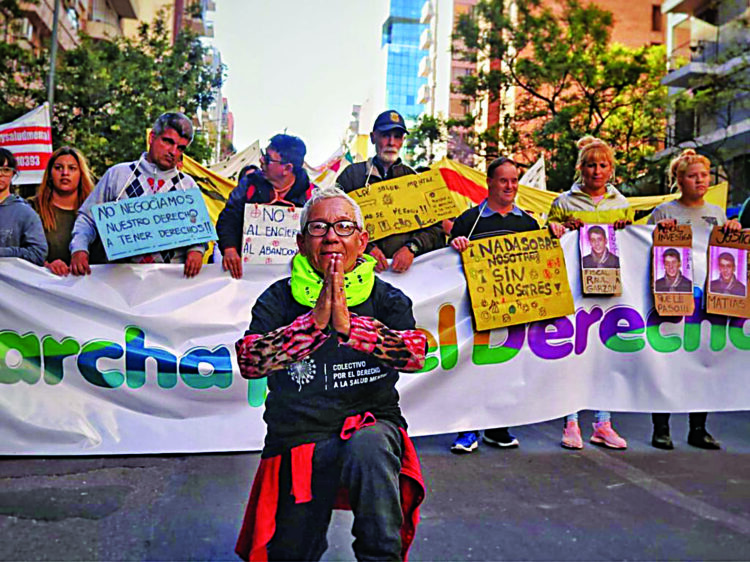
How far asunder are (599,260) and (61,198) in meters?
3.51

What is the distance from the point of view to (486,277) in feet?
17.6

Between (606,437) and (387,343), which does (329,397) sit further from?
(606,437)

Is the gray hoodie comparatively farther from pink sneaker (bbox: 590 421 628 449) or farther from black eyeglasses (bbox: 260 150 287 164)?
pink sneaker (bbox: 590 421 628 449)

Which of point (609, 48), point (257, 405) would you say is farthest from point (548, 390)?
point (609, 48)

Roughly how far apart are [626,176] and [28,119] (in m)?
16.8

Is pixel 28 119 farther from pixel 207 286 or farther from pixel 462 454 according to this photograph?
pixel 462 454

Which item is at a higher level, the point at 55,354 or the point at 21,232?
the point at 21,232

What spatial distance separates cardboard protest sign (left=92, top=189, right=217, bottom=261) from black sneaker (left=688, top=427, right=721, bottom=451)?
3414 millimetres

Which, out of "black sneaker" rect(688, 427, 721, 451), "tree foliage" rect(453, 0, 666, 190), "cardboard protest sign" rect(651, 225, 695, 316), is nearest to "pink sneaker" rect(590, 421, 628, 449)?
"black sneaker" rect(688, 427, 721, 451)

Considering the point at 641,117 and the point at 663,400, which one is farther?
the point at 641,117

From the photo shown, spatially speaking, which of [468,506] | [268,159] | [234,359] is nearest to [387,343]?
[468,506]

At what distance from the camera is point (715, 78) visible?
24078 mm

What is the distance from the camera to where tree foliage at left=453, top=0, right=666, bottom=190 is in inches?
954

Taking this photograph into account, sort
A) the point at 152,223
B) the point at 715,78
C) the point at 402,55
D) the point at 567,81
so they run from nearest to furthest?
1. the point at 152,223
2. the point at 715,78
3. the point at 567,81
4. the point at 402,55
